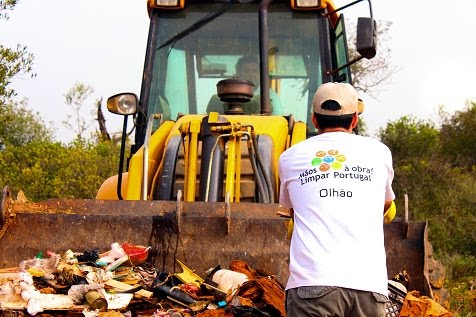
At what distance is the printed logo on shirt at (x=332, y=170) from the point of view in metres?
3.67

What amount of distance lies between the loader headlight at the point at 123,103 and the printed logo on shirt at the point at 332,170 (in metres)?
2.82

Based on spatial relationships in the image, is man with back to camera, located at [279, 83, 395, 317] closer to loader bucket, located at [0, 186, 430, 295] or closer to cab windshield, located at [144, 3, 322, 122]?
loader bucket, located at [0, 186, 430, 295]

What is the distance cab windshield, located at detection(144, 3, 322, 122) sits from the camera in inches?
278

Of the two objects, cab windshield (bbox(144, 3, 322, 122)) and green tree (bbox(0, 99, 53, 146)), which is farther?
green tree (bbox(0, 99, 53, 146))

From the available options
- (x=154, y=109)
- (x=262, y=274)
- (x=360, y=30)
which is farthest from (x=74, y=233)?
(x=360, y=30)

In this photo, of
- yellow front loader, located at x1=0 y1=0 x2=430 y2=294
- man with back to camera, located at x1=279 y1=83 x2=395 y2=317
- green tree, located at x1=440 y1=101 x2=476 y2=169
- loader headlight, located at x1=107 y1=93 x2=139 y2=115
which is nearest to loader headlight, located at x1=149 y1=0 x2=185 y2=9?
yellow front loader, located at x1=0 y1=0 x2=430 y2=294

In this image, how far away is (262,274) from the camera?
5.21 meters

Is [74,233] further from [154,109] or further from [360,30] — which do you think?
[360,30]

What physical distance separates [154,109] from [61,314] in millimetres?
2731

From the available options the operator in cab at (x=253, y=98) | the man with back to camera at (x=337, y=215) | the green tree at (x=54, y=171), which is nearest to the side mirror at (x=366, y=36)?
the operator in cab at (x=253, y=98)

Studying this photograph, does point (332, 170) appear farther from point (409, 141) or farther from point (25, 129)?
point (25, 129)

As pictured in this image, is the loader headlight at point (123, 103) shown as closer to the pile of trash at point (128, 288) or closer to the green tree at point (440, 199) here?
the pile of trash at point (128, 288)

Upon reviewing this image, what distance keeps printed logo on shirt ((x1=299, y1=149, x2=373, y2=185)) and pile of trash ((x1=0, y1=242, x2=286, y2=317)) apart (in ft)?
3.94

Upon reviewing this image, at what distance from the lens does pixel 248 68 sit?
7062mm
